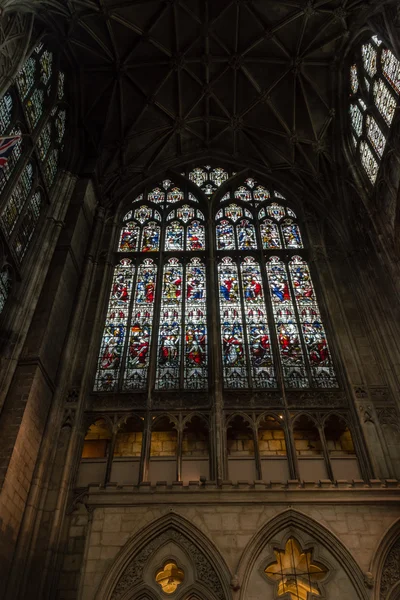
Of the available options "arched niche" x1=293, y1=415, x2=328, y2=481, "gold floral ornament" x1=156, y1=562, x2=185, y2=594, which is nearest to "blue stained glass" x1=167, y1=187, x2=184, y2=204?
"arched niche" x1=293, y1=415, x2=328, y2=481

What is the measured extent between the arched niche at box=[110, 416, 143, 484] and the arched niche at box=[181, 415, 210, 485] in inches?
41.3

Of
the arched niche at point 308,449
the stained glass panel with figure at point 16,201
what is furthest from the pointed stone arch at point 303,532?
the stained glass panel with figure at point 16,201

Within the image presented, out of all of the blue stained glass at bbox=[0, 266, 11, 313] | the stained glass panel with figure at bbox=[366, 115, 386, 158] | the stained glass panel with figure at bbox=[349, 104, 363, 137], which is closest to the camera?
the blue stained glass at bbox=[0, 266, 11, 313]

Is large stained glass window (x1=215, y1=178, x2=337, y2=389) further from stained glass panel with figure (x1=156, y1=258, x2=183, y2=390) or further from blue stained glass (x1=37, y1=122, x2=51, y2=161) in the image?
blue stained glass (x1=37, y1=122, x2=51, y2=161)

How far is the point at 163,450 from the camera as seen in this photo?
35.4ft

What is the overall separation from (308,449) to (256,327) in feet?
12.4

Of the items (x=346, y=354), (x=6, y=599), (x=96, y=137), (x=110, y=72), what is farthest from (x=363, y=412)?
(x=110, y=72)

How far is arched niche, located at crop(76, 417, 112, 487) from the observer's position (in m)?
10.1

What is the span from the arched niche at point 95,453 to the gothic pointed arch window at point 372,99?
10.2m

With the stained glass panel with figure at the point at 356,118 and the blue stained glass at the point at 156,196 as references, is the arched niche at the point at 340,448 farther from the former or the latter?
the blue stained glass at the point at 156,196

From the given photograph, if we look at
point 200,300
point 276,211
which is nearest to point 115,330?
point 200,300

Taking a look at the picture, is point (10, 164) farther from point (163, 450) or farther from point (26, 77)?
point (163, 450)

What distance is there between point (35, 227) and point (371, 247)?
980cm

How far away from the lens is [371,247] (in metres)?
14.1
